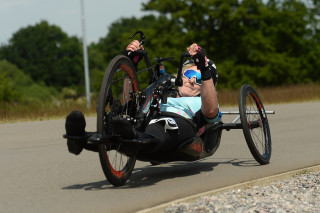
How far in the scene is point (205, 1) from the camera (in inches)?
2276

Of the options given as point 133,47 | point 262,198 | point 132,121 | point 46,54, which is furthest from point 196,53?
point 46,54

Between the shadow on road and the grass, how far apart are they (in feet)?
29.4

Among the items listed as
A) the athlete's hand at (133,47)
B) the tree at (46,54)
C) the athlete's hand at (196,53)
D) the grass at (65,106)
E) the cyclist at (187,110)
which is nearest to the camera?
the cyclist at (187,110)

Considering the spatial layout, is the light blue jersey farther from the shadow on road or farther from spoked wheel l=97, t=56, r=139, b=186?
the shadow on road

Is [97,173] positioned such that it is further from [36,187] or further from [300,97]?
[300,97]

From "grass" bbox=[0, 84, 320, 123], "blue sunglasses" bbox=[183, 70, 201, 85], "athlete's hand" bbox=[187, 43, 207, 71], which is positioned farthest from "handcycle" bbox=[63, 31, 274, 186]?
"grass" bbox=[0, 84, 320, 123]

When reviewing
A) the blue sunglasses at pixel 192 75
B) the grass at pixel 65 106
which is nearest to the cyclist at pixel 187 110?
the blue sunglasses at pixel 192 75

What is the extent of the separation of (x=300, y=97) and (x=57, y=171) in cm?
2298

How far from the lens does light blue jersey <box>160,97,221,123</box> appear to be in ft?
23.0

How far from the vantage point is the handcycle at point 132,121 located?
604 centimetres

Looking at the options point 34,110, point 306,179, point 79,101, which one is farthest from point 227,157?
point 79,101

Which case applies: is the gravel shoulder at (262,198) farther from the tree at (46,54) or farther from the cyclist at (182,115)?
the tree at (46,54)

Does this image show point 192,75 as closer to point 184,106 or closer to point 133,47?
point 184,106

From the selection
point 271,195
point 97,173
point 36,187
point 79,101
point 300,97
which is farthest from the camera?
point 300,97
